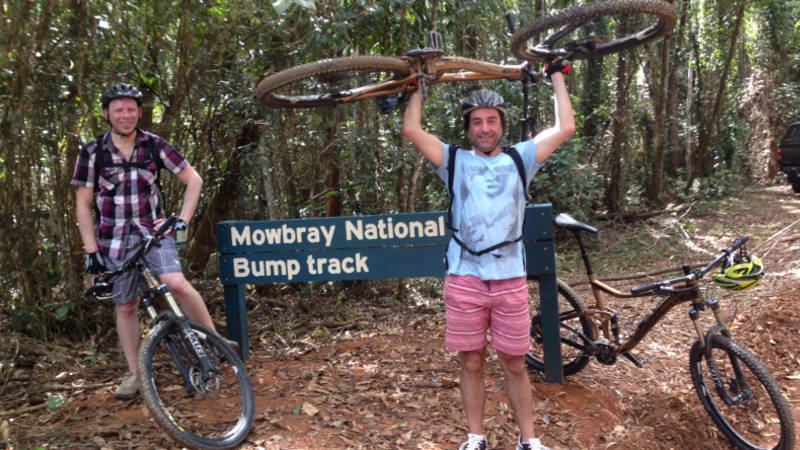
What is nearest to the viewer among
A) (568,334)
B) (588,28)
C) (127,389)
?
(588,28)

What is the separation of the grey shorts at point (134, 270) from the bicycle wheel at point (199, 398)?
40 centimetres

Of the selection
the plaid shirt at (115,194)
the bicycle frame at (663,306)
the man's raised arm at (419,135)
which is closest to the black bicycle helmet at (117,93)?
the plaid shirt at (115,194)

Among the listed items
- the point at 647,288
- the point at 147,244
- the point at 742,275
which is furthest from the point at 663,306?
the point at 147,244

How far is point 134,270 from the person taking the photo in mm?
3760

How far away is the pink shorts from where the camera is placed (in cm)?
305

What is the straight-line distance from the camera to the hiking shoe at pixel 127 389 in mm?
3977

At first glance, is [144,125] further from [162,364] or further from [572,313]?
[572,313]

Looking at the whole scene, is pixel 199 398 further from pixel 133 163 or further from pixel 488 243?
pixel 488 243

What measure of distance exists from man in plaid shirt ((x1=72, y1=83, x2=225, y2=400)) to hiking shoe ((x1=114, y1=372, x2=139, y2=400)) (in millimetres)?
245

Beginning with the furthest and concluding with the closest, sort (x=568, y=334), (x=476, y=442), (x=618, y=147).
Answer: (x=618, y=147) → (x=568, y=334) → (x=476, y=442)

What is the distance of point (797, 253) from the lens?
7.74 metres

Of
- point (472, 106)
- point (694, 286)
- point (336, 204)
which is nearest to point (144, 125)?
point (336, 204)

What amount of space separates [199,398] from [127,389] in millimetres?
518

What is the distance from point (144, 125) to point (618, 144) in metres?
9.36
